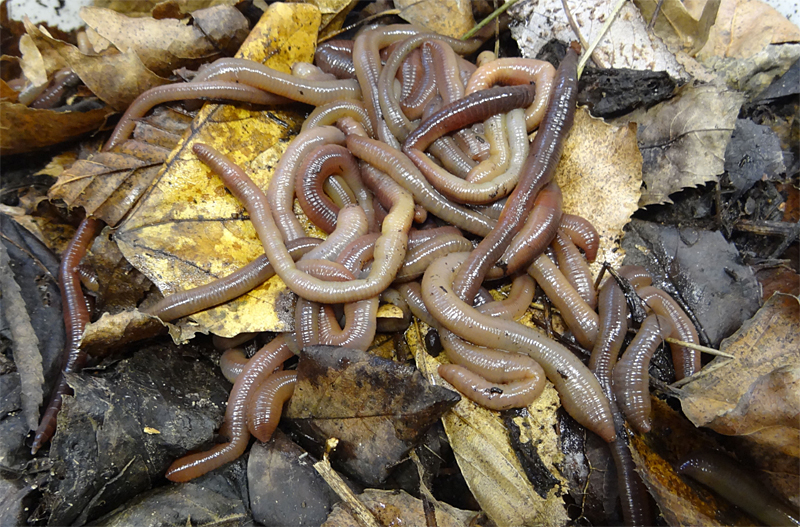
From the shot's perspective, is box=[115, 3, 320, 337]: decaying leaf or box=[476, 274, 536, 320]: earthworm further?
box=[476, 274, 536, 320]: earthworm

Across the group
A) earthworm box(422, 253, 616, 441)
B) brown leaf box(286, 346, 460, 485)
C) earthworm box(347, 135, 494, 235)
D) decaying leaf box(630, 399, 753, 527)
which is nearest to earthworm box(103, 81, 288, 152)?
earthworm box(347, 135, 494, 235)

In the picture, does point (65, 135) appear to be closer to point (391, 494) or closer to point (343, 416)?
point (343, 416)

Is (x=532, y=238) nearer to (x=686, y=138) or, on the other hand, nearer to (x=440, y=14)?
(x=686, y=138)

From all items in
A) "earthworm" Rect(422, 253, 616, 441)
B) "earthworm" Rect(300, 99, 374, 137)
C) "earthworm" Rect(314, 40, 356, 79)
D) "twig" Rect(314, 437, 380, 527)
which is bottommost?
"twig" Rect(314, 437, 380, 527)

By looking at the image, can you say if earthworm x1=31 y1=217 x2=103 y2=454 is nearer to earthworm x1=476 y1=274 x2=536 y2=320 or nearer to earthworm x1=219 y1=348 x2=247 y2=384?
earthworm x1=219 y1=348 x2=247 y2=384

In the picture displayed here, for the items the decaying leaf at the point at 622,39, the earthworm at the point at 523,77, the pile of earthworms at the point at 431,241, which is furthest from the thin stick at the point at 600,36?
the earthworm at the point at 523,77

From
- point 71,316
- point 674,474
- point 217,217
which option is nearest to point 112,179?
point 217,217
